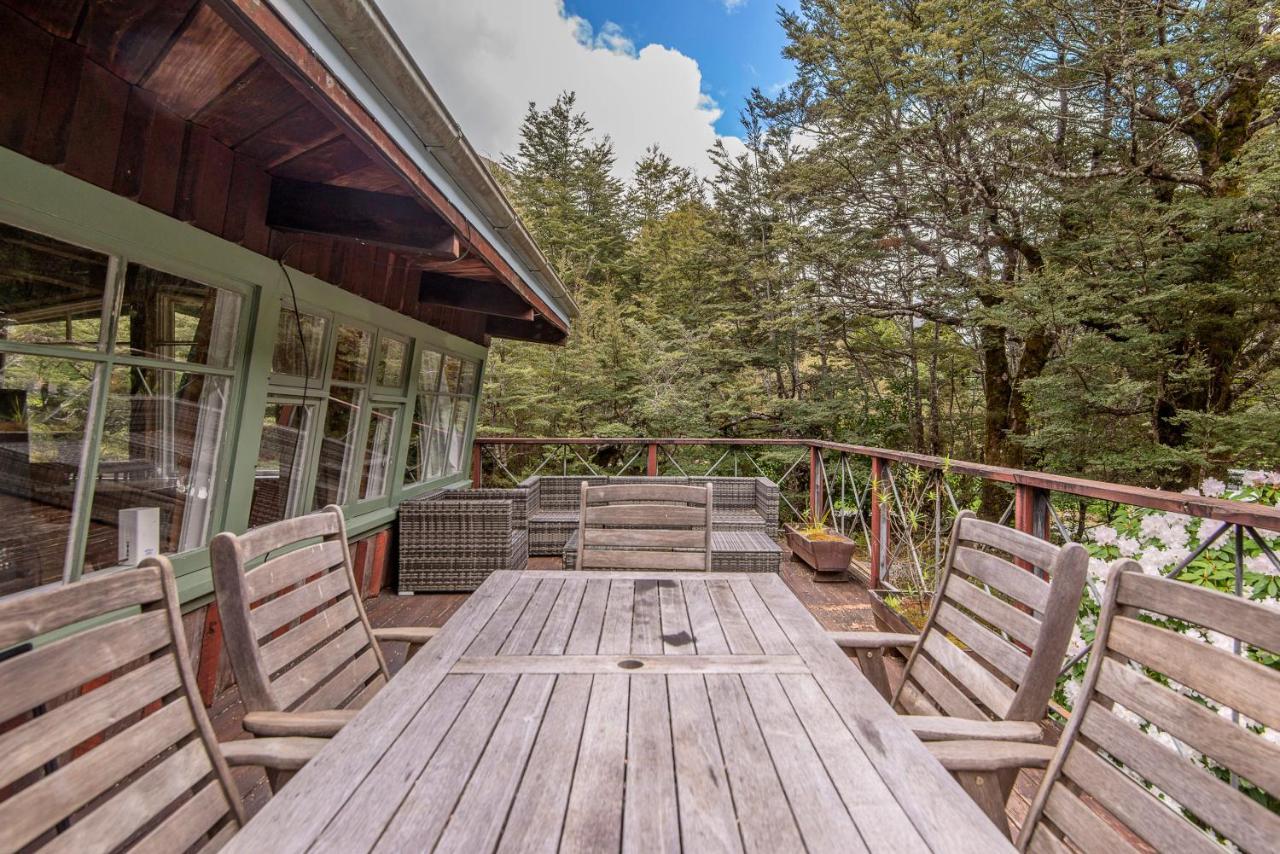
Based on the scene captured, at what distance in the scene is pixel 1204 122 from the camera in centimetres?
555

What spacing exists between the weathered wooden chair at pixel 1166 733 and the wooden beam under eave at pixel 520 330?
489 cm

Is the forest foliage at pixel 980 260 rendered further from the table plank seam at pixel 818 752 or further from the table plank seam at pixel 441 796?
the table plank seam at pixel 441 796

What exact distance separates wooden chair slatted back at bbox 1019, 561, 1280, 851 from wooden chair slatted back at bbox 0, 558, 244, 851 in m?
1.51

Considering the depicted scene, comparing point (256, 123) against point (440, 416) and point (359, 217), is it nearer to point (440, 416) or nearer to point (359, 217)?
point (359, 217)

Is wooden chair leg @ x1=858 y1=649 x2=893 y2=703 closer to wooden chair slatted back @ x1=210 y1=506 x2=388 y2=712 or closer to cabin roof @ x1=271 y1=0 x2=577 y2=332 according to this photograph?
wooden chair slatted back @ x1=210 y1=506 x2=388 y2=712

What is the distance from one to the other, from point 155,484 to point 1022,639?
Result: 9.62ft

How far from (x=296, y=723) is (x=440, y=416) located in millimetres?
4186

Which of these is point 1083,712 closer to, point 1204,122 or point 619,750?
point 619,750

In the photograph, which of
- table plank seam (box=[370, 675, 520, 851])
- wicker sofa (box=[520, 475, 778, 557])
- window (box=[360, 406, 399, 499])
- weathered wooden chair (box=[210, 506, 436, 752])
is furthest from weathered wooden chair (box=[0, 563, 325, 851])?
wicker sofa (box=[520, 475, 778, 557])

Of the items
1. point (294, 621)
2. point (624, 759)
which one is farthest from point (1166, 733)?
point (294, 621)

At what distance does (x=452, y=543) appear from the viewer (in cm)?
404

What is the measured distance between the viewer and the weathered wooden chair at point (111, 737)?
793mm

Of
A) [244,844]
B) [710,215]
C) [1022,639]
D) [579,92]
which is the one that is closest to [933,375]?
[710,215]

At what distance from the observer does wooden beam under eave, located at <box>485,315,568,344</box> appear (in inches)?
218
